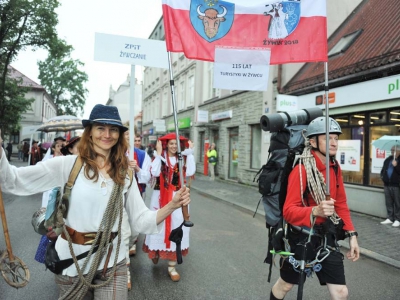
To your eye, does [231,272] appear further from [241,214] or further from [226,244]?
[241,214]

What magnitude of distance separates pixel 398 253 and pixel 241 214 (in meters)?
4.05

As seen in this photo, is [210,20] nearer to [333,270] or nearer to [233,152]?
[333,270]

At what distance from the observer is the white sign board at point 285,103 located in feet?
34.9

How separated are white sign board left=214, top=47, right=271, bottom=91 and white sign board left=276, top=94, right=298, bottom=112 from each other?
766 cm

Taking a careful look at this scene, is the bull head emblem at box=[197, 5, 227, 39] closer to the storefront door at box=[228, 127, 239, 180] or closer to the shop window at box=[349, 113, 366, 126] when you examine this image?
the shop window at box=[349, 113, 366, 126]

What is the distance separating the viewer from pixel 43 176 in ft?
6.48

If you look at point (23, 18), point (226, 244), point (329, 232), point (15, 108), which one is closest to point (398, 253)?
point (226, 244)

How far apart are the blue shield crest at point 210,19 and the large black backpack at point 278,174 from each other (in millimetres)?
1049

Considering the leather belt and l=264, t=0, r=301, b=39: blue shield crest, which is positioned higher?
l=264, t=0, r=301, b=39: blue shield crest

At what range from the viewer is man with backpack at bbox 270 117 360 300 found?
246cm

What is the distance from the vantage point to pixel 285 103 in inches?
426

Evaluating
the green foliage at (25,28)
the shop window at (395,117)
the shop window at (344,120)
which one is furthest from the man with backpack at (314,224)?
the green foliage at (25,28)

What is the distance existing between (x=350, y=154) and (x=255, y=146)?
5780 millimetres

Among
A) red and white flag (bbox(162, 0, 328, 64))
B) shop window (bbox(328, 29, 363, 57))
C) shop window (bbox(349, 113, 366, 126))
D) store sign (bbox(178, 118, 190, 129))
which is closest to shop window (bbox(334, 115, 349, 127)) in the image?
shop window (bbox(349, 113, 366, 126))
